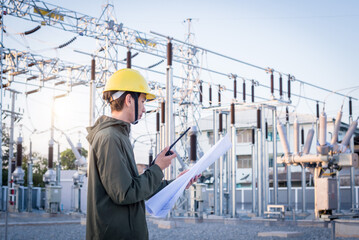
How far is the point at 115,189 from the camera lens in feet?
7.22

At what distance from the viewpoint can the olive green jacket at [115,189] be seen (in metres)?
2.21

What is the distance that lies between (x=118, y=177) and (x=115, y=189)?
0.05 m

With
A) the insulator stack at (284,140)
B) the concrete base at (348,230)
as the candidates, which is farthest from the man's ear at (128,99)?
the concrete base at (348,230)

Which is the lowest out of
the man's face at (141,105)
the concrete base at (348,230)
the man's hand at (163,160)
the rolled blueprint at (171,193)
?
the concrete base at (348,230)

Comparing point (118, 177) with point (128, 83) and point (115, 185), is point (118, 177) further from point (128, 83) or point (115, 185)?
point (128, 83)

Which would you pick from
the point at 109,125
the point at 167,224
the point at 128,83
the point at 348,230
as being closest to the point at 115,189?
the point at 109,125

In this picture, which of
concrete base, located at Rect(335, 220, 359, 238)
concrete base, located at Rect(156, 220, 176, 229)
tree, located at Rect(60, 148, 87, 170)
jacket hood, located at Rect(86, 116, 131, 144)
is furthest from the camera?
tree, located at Rect(60, 148, 87, 170)

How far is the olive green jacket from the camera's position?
87.0 inches

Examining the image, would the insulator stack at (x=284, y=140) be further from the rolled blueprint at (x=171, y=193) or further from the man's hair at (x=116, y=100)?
the man's hair at (x=116, y=100)

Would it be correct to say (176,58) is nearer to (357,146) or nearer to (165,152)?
(165,152)

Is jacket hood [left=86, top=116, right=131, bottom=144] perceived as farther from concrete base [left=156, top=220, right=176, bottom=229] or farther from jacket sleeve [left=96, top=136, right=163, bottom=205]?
concrete base [left=156, top=220, right=176, bottom=229]

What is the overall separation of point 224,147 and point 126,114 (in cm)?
66

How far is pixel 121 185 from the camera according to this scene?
2.19 m

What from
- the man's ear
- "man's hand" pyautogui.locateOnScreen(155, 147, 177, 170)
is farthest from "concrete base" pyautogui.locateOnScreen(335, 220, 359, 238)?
the man's ear
